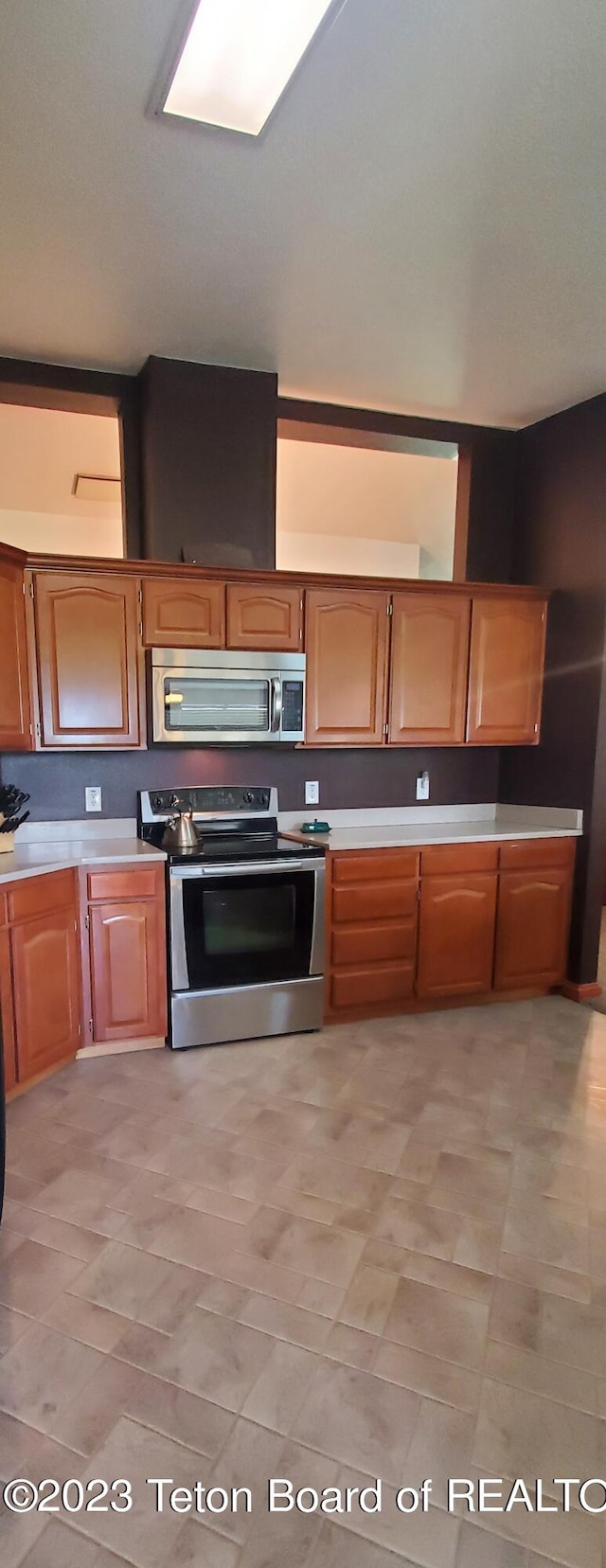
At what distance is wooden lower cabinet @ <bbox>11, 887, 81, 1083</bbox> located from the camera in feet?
8.33

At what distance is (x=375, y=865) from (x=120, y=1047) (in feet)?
4.29

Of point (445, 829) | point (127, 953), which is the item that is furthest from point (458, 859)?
point (127, 953)

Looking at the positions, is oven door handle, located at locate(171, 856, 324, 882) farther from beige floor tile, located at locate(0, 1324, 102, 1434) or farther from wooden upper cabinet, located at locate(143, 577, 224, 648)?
beige floor tile, located at locate(0, 1324, 102, 1434)

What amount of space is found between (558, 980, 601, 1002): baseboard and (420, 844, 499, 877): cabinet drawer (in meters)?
0.78

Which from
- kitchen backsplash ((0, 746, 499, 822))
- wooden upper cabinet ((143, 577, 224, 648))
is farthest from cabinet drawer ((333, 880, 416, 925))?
wooden upper cabinet ((143, 577, 224, 648))

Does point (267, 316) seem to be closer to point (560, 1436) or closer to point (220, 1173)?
point (220, 1173)

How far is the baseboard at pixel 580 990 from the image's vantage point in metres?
3.57

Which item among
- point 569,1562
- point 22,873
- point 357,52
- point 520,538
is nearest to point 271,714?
point 22,873

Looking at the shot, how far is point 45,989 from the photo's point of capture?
2.66 metres

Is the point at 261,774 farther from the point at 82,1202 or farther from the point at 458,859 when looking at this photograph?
the point at 82,1202

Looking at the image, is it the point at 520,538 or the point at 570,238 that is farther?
the point at 520,538

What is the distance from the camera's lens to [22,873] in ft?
8.13

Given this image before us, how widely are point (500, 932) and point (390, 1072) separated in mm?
983

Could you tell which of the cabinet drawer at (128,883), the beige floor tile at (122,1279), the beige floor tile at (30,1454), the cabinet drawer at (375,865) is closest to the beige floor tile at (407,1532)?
the beige floor tile at (30,1454)
